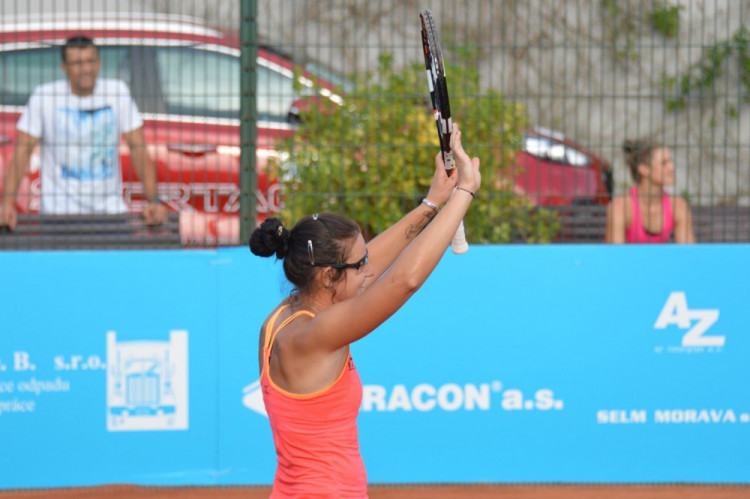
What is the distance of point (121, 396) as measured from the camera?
20.2 ft

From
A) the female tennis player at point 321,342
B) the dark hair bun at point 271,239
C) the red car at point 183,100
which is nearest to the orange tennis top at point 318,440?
the female tennis player at point 321,342

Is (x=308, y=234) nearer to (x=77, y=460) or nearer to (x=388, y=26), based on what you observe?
(x=77, y=460)

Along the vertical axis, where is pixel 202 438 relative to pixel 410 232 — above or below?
below

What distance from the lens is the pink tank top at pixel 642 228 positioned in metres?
6.73

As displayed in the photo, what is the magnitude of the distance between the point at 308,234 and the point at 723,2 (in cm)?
418

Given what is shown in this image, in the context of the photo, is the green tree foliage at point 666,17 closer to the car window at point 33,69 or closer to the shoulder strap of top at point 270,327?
the car window at point 33,69

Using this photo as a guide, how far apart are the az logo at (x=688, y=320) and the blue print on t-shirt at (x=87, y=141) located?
3.21 meters

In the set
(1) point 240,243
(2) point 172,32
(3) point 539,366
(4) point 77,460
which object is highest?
(2) point 172,32

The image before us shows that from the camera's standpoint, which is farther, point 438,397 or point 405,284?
point 438,397

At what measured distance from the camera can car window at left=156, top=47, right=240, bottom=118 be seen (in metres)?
6.29

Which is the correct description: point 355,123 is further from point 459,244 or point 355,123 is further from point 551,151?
point 459,244

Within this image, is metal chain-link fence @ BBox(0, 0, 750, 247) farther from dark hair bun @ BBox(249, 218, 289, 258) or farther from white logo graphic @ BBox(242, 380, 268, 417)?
dark hair bun @ BBox(249, 218, 289, 258)

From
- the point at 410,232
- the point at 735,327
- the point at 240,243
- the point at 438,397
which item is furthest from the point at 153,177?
the point at 735,327

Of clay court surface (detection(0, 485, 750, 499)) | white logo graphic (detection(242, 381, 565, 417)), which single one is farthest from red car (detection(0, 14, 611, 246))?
clay court surface (detection(0, 485, 750, 499))
